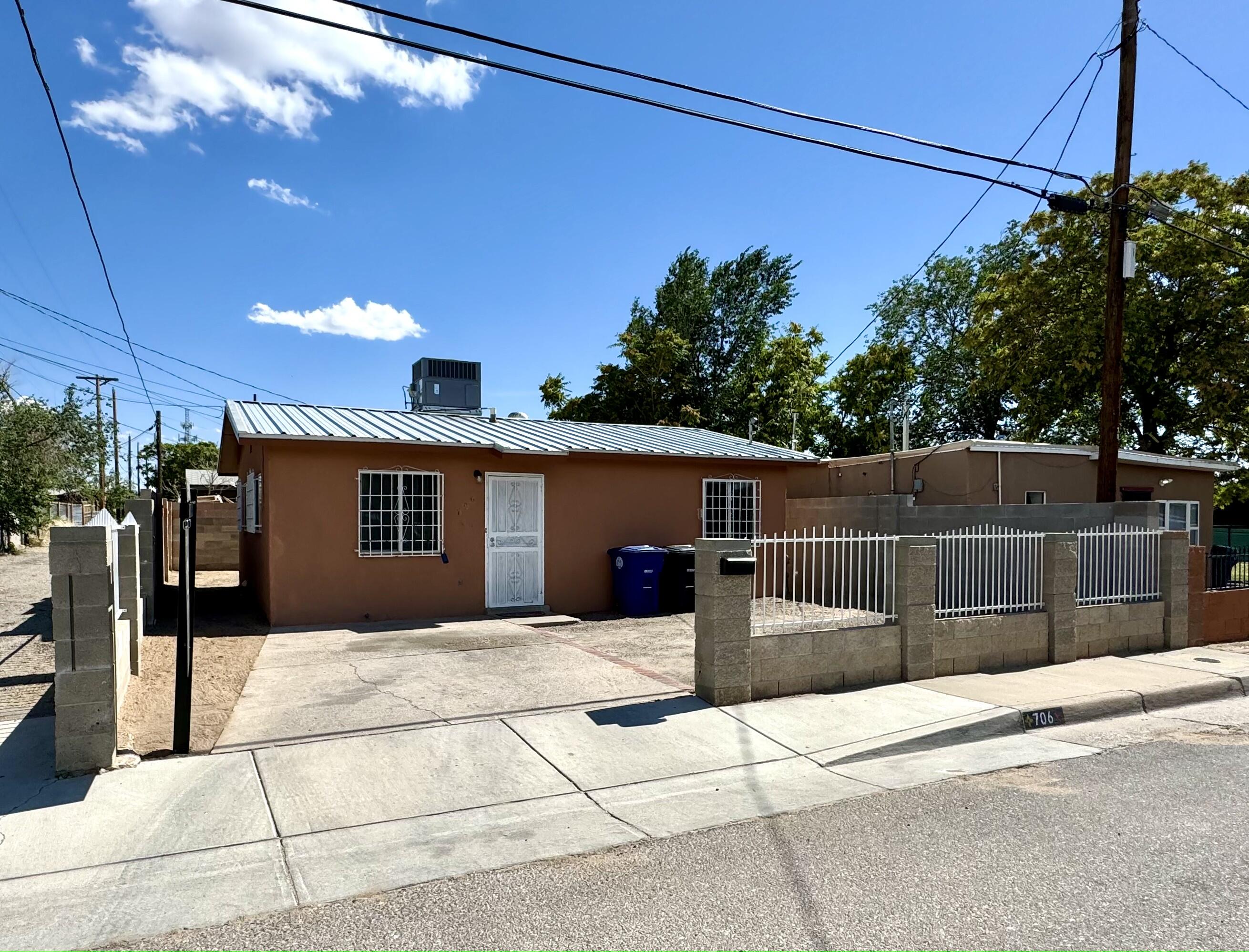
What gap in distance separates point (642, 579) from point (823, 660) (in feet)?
17.8

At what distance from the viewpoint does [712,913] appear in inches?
146

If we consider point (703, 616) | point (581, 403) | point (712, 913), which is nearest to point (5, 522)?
point (581, 403)

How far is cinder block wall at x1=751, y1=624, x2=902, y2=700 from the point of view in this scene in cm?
751

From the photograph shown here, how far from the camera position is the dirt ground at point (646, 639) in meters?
8.91

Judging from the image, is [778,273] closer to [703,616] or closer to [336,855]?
[703,616]

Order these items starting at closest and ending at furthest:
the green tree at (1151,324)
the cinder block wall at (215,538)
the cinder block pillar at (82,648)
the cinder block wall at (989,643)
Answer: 1. the cinder block pillar at (82,648)
2. the cinder block wall at (989,643)
3. the green tree at (1151,324)
4. the cinder block wall at (215,538)

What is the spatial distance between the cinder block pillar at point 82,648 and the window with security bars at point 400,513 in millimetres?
6599

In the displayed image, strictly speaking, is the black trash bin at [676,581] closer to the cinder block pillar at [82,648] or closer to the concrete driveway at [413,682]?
the concrete driveway at [413,682]

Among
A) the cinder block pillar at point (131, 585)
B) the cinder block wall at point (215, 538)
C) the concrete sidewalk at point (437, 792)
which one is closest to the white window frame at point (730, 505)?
the concrete sidewalk at point (437, 792)

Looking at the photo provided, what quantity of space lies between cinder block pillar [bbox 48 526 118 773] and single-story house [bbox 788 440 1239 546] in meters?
11.9

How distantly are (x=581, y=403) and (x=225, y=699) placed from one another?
91.8 ft

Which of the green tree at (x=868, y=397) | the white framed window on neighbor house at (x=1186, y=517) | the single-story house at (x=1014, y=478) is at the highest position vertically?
the green tree at (x=868, y=397)

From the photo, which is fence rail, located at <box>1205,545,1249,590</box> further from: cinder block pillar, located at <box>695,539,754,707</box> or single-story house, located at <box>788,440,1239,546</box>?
cinder block pillar, located at <box>695,539,754,707</box>

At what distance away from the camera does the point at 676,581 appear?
13.3 m
